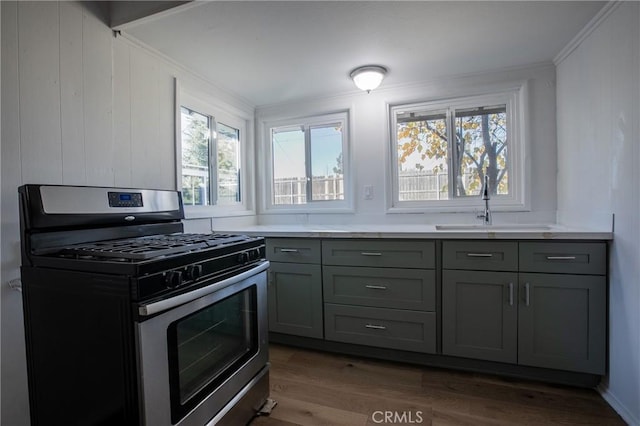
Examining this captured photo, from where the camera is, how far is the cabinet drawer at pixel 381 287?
1.91m

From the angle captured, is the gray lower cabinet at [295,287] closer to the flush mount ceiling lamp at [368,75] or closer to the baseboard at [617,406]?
the flush mount ceiling lamp at [368,75]

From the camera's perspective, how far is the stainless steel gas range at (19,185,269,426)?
0.96 meters

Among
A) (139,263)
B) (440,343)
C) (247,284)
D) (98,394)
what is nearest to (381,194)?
(440,343)

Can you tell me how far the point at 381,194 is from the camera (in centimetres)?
264

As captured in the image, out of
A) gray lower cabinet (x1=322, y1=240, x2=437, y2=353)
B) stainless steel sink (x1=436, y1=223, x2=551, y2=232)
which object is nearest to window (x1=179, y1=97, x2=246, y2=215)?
gray lower cabinet (x1=322, y1=240, x2=437, y2=353)

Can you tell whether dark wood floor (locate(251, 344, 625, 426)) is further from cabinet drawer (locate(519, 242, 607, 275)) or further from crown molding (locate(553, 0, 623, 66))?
crown molding (locate(553, 0, 623, 66))

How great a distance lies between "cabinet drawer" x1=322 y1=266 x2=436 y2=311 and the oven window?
2.30 feet

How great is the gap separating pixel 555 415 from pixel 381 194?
1.74 m

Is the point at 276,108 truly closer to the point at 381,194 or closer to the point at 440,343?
the point at 381,194

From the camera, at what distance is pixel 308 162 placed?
295 cm

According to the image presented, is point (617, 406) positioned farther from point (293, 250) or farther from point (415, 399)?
point (293, 250)

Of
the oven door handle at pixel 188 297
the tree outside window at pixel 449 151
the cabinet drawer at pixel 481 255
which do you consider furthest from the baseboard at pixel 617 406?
the oven door handle at pixel 188 297

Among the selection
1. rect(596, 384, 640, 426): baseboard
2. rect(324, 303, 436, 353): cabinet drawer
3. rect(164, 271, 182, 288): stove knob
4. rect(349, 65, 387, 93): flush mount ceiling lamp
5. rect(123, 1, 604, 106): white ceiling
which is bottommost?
→ rect(596, 384, 640, 426): baseboard

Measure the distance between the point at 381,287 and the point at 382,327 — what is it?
26 cm
